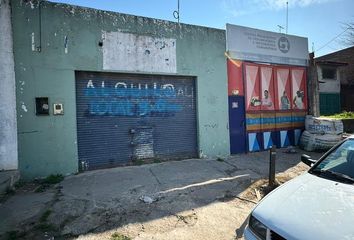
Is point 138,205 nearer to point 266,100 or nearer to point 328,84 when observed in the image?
point 266,100

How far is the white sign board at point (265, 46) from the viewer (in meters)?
9.87

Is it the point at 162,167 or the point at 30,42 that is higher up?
the point at 30,42

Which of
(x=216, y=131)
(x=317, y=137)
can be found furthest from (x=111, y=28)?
(x=317, y=137)

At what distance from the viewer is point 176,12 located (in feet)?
31.3

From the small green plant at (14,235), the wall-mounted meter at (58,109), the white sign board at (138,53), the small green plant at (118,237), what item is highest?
the white sign board at (138,53)

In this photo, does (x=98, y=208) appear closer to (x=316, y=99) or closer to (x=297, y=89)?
(x=297, y=89)

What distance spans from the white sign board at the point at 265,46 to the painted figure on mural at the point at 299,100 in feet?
3.91

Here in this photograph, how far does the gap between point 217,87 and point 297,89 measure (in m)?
4.15

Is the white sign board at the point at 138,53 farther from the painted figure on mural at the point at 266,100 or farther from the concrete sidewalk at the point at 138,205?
the painted figure on mural at the point at 266,100

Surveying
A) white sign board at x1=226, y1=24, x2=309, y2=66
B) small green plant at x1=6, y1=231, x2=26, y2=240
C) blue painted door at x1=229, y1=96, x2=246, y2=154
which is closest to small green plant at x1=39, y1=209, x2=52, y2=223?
small green plant at x1=6, y1=231, x2=26, y2=240

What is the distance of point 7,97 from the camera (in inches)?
257

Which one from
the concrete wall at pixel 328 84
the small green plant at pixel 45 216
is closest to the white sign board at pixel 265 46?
the small green plant at pixel 45 216

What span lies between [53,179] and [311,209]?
588 cm

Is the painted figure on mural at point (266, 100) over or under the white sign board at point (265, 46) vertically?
under
